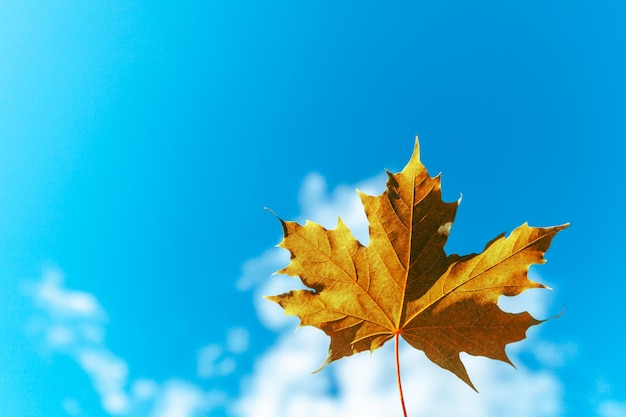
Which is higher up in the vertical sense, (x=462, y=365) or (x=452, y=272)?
(x=452, y=272)

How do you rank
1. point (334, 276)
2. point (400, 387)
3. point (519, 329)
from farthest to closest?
point (334, 276) < point (519, 329) < point (400, 387)

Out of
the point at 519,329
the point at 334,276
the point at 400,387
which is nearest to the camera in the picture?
the point at 400,387

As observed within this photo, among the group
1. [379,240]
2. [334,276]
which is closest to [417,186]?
[379,240]

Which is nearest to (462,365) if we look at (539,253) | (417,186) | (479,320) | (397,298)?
(479,320)

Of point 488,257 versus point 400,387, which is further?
point 488,257

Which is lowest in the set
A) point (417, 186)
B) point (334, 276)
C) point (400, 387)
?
point (400, 387)

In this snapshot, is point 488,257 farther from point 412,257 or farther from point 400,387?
point 400,387
